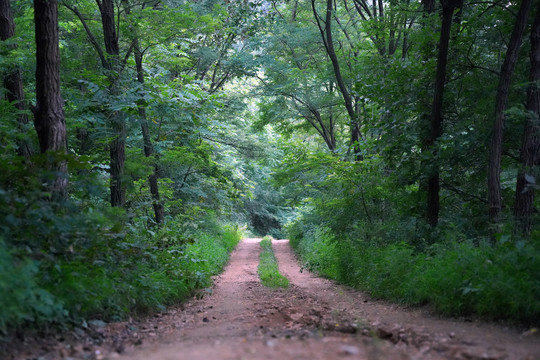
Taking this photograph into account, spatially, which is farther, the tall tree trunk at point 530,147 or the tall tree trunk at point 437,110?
the tall tree trunk at point 437,110

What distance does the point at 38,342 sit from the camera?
4.03m

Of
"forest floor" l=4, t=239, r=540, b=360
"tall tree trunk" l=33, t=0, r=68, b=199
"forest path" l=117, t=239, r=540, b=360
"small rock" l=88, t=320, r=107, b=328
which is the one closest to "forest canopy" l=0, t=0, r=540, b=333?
"tall tree trunk" l=33, t=0, r=68, b=199

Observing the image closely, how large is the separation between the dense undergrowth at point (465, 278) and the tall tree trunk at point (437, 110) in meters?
1.00

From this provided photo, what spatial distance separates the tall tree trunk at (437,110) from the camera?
7984 mm

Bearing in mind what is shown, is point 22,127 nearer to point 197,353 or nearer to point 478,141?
point 197,353

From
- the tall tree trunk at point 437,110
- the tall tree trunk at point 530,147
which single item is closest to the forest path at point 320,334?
the tall tree trunk at point 530,147

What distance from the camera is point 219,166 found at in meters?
17.2

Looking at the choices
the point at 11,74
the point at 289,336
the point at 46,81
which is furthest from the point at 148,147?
the point at 289,336

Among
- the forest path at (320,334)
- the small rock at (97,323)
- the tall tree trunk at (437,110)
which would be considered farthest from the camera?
the tall tree trunk at (437,110)

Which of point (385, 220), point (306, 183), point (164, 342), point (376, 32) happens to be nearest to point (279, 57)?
point (306, 183)

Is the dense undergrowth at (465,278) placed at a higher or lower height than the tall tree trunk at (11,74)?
lower

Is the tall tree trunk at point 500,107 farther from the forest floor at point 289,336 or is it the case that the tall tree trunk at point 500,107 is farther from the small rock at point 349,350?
the small rock at point 349,350

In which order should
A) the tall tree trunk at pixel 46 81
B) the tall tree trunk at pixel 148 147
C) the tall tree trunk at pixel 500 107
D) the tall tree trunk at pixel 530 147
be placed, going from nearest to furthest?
the tall tree trunk at pixel 46 81, the tall tree trunk at pixel 530 147, the tall tree trunk at pixel 500 107, the tall tree trunk at pixel 148 147

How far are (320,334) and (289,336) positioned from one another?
16.2 inches
